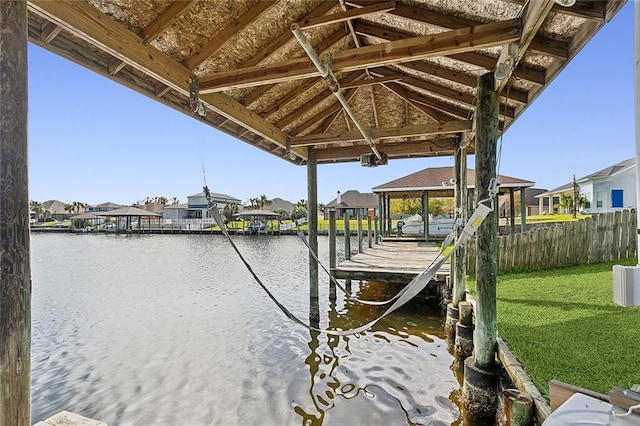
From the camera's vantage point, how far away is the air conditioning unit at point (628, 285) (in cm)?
152

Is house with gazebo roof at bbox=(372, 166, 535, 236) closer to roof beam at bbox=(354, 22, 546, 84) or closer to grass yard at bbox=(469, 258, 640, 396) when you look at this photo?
grass yard at bbox=(469, 258, 640, 396)

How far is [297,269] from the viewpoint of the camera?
45.5ft

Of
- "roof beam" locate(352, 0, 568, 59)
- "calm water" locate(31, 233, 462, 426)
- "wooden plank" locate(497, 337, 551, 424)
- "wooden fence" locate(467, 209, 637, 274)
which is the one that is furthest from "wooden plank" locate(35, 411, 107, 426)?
"wooden fence" locate(467, 209, 637, 274)

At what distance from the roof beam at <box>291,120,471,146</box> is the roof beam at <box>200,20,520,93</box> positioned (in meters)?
2.50

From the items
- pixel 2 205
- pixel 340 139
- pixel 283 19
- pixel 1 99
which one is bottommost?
pixel 2 205

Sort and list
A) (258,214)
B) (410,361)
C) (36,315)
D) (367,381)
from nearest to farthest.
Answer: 1. (367,381)
2. (410,361)
3. (36,315)
4. (258,214)

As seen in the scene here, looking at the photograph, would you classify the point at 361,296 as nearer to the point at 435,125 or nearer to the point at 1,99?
A: the point at 435,125

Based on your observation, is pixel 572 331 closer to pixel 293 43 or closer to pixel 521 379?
pixel 521 379

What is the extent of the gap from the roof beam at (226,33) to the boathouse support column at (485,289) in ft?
7.16

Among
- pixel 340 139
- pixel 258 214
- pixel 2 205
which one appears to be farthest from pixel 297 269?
pixel 258 214

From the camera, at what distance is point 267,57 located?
3691 millimetres

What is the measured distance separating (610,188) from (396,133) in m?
20.7

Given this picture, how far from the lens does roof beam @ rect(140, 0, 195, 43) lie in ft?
8.91

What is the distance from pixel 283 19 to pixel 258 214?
28.4 metres
